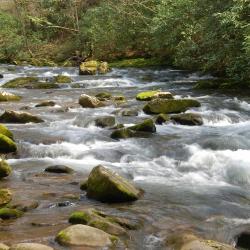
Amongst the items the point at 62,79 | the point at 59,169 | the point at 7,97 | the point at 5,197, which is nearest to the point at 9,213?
the point at 5,197

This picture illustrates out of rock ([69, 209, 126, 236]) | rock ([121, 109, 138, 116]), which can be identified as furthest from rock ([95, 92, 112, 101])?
rock ([69, 209, 126, 236])

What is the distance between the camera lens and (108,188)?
7277mm

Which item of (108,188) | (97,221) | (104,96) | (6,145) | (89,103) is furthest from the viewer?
(104,96)

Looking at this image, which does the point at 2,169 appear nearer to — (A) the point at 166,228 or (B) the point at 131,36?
(A) the point at 166,228

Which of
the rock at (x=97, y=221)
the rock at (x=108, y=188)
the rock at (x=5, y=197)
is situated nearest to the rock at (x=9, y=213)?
the rock at (x=5, y=197)

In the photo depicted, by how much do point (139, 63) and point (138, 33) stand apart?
→ 202 cm

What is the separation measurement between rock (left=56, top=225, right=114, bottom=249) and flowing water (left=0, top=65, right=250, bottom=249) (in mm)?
192

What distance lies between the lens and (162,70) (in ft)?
84.7

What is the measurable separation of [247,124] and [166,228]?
24.5 ft

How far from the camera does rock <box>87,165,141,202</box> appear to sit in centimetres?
726

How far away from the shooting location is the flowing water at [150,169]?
637cm

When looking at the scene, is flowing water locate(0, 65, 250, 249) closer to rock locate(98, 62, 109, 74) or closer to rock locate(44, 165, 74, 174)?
rock locate(44, 165, 74, 174)

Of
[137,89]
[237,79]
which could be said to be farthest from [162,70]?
[237,79]

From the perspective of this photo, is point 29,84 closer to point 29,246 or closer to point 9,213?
point 9,213
